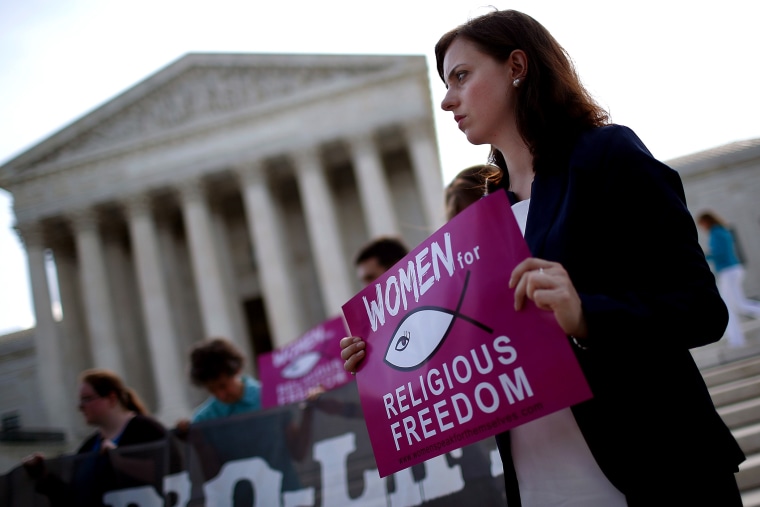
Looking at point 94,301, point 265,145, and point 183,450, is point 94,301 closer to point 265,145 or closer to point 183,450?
point 265,145

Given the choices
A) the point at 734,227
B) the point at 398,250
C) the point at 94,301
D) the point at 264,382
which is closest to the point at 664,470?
the point at 398,250

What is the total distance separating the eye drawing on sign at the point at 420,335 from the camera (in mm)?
1827

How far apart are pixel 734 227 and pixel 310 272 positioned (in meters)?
19.6

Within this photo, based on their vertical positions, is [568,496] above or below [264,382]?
below

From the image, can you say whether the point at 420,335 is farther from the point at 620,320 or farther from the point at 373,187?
the point at 373,187

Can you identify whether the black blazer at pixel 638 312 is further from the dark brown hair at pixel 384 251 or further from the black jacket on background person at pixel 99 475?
the black jacket on background person at pixel 99 475

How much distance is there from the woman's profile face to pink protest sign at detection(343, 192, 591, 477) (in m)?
0.36

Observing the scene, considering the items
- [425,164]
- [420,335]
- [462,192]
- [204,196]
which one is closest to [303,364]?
[462,192]

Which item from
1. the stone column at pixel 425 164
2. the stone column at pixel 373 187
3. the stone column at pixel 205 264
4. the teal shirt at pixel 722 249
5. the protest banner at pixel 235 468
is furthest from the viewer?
the stone column at pixel 425 164

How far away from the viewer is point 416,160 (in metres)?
28.9

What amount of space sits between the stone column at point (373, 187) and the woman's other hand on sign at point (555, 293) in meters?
26.4

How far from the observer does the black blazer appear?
1.45 meters

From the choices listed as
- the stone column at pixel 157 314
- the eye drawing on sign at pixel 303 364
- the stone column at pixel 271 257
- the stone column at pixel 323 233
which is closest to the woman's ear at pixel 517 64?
the eye drawing on sign at pixel 303 364

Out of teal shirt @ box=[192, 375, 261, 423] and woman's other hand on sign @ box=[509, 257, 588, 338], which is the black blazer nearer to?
woman's other hand on sign @ box=[509, 257, 588, 338]
